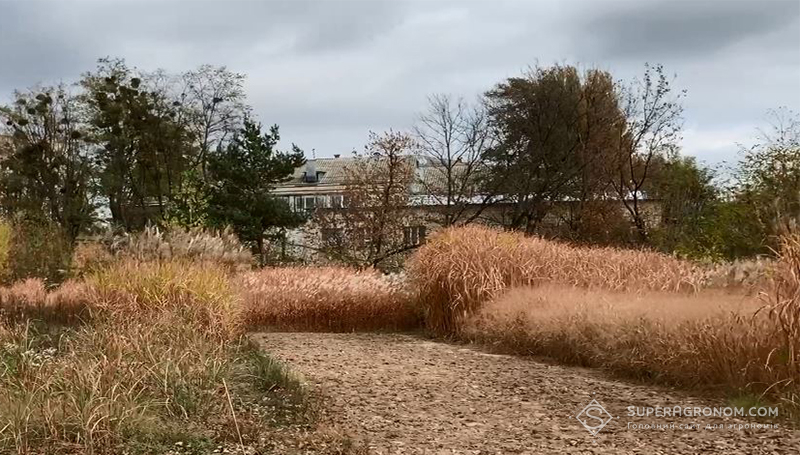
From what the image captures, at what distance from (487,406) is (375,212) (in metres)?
11.7

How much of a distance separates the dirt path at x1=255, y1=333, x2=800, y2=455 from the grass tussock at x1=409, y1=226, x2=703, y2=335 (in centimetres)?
184

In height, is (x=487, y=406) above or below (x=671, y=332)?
below

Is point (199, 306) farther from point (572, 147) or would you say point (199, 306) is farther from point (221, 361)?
point (572, 147)

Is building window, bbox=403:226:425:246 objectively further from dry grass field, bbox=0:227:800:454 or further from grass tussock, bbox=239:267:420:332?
grass tussock, bbox=239:267:420:332

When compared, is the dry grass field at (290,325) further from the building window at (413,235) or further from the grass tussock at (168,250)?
the building window at (413,235)

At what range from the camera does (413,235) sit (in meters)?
17.0

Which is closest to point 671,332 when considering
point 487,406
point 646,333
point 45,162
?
point 646,333

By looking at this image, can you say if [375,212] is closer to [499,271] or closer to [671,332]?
[499,271]

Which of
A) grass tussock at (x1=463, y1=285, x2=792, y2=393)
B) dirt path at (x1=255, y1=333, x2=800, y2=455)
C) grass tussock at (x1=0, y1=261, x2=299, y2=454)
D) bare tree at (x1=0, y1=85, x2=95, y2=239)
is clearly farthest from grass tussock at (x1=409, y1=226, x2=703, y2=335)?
bare tree at (x1=0, y1=85, x2=95, y2=239)

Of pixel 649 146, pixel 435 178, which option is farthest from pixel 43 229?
pixel 649 146

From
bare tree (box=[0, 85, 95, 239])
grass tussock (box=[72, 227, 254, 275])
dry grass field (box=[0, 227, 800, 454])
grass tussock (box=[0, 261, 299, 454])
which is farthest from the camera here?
bare tree (box=[0, 85, 95, 239])

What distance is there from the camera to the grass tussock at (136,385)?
10.9ft

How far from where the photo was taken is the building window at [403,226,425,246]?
1653 centimetres

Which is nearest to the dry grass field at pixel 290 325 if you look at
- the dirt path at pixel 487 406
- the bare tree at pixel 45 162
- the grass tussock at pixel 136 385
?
the grass tussock at pixel 136 385
